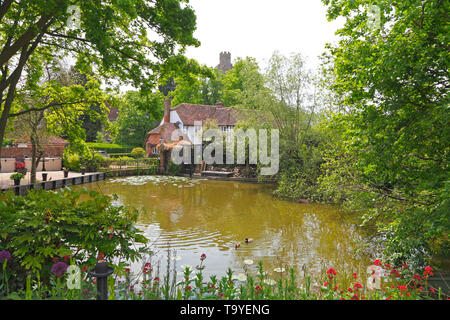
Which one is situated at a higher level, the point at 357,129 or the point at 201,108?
the point at 201,108

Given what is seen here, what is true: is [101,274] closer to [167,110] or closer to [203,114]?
[167,110]

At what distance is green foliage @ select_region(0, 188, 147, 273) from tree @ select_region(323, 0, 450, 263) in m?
5.10

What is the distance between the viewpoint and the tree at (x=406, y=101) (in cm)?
550

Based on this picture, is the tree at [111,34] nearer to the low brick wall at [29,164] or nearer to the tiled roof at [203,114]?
the low brick wall at [29,164]

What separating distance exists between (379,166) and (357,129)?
1.13m

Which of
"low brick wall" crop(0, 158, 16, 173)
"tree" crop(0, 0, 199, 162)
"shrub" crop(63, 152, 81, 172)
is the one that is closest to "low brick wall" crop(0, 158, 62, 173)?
"low brick wall" crop(0, 158, 16, 173)

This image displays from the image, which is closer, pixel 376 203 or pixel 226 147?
pixel 376 203

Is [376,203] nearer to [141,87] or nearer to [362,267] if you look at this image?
[362,267]

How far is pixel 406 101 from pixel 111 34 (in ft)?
23.7

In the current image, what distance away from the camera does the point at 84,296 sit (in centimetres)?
328

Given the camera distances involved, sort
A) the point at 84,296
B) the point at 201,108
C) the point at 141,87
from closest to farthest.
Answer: the point at 84,296, the point at 141,87, the point at 201,108

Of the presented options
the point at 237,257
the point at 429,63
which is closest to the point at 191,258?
the point at 237,257

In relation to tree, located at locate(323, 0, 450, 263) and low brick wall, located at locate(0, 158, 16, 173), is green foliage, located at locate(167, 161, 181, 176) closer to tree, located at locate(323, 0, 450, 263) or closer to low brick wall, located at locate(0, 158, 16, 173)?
low brick wall, located at locate(0, 158, 16, 173)

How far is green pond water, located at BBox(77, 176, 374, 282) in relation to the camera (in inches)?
332
